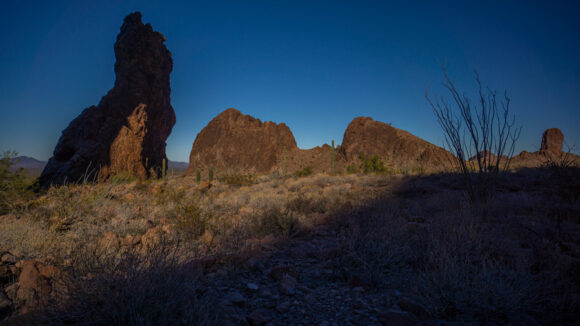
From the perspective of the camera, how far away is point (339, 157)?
135 ft

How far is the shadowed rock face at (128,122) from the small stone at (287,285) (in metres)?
17.1

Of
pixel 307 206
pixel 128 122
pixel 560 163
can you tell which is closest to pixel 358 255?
pixel 307 206

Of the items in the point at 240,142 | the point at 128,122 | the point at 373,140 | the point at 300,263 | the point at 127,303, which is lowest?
the point at 300,263

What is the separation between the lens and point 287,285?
2.02 m

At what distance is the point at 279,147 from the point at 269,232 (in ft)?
170

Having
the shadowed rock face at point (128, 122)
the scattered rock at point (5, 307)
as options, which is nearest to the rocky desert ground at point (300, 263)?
the scattered rock at point (5, 307)

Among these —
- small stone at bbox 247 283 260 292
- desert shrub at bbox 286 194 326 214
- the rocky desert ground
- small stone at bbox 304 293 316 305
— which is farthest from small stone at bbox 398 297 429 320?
desert shrub at bbox 286 194 326 214

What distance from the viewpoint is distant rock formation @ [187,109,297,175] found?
54219 millimetres

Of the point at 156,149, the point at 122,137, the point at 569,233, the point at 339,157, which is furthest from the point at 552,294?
the point at 339,157

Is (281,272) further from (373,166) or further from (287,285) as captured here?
(373,166)

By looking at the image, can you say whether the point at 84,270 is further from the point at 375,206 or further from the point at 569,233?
the point at 569,233

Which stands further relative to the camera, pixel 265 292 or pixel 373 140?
pixel 373 140

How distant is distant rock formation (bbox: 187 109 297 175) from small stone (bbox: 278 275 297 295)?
166 ft

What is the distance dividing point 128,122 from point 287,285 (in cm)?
2530
